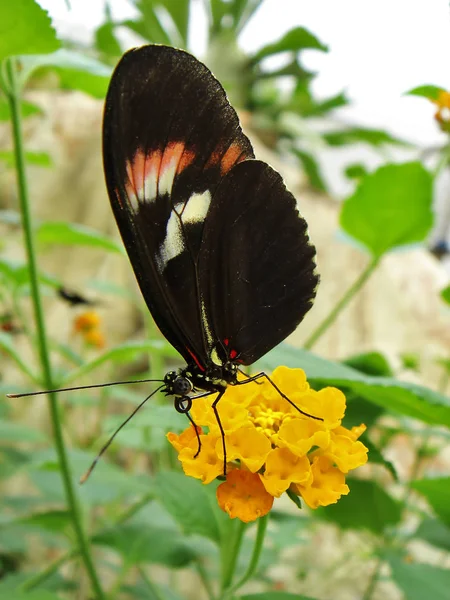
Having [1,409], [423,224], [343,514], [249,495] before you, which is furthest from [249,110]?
[249,495]

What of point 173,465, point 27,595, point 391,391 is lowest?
point 173,465

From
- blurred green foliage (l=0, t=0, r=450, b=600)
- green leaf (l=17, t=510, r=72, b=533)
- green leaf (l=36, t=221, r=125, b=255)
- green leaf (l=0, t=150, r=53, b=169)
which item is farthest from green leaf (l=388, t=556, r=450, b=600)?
green leaf (l=0, t=150, r=53, b=169)

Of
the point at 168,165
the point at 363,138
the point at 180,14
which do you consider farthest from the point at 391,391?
the point at 180,14

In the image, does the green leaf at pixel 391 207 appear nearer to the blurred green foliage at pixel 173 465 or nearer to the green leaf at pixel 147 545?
the blurred green foliage at pixel 173 465

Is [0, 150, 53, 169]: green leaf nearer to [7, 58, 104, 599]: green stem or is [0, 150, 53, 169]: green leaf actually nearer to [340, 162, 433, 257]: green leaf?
[7, 58, 104, 599]: green stem

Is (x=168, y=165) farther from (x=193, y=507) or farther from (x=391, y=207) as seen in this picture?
(x=391, y=207)

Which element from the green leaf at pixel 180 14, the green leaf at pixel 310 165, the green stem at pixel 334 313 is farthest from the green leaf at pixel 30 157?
the green leaf at pixel 180 14

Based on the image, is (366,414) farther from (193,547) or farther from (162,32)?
(162,32)
